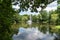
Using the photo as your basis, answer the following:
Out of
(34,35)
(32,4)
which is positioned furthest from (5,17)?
(34,35)

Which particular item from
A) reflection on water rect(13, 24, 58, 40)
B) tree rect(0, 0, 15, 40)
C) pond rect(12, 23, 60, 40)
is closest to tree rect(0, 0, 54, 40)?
tree rect(0, 0, 15, 40)

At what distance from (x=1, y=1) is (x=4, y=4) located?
4.9 inches

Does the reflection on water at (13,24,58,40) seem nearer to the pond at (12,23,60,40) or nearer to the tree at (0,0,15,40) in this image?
the pond at (12,23,60,40)

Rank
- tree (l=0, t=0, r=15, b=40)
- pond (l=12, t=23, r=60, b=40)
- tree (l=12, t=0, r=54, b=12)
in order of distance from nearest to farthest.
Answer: tree (l=12, t=0, r=54, b=12)
tree (l=0, t=0, r=15, b=40)
pond (l=12, t=23, r=60, b=40)

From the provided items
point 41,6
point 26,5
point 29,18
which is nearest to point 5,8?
point 26,5

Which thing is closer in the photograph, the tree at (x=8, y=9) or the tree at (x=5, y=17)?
the tree at (x=8, y=9)

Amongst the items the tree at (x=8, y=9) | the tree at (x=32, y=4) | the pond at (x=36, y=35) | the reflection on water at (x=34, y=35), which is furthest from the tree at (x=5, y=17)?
the reflection on water at (x=34, y=35)

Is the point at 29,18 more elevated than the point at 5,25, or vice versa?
the point at 5,25

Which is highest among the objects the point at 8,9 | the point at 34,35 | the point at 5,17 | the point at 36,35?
the point at 8,9

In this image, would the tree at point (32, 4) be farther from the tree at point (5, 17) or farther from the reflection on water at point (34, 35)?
the reflection on water at point (34, 35)

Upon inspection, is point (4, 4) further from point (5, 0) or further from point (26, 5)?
point (26, 5)

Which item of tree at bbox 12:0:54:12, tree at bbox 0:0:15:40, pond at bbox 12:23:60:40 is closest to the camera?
tree at bbox 12:0:54:12

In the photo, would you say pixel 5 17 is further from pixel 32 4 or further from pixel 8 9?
pixel 32 4

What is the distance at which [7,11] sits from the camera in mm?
6004
